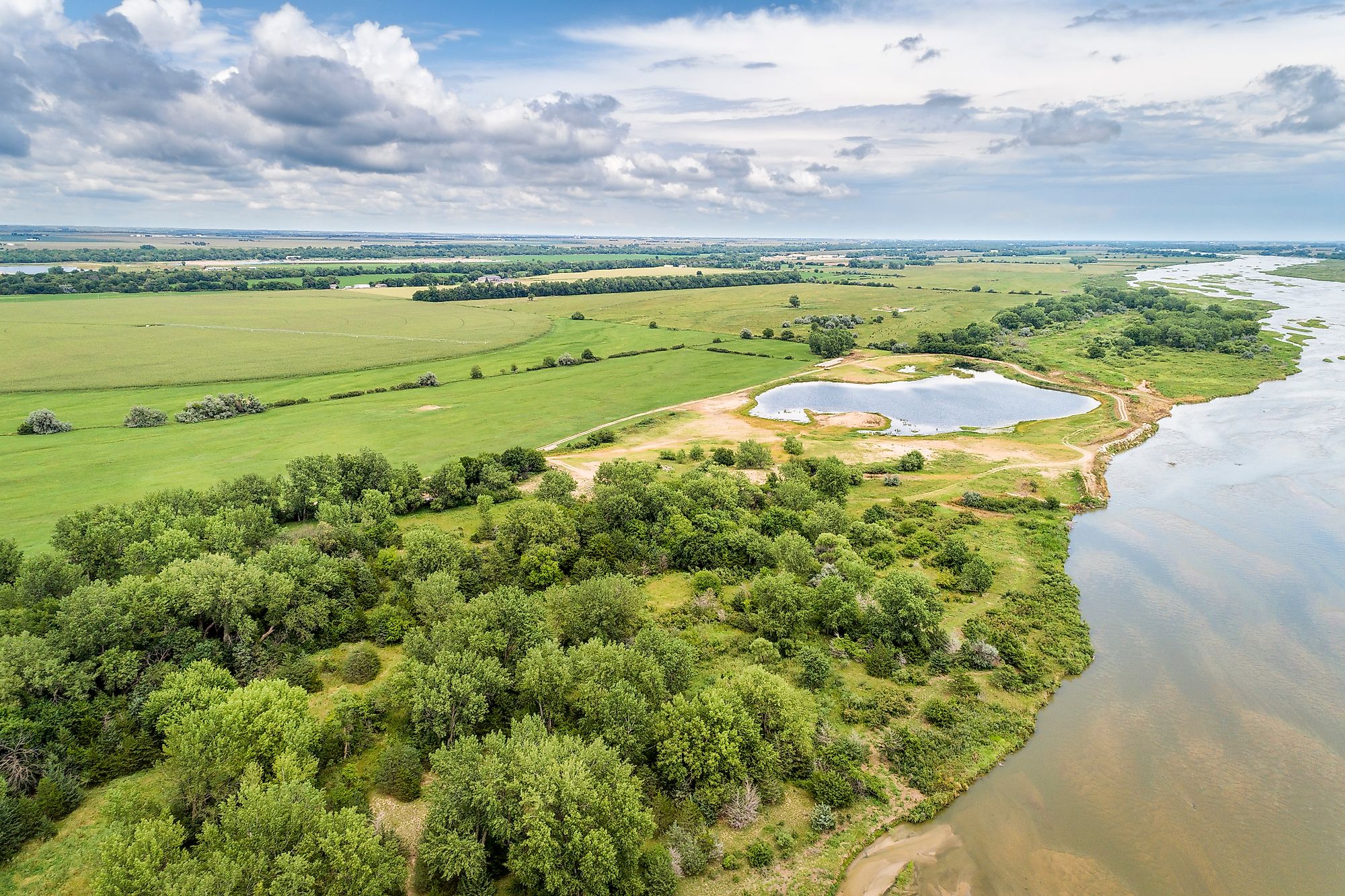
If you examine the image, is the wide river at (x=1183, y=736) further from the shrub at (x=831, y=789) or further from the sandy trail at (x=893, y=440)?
the sandy trail at (x=893, y=440)

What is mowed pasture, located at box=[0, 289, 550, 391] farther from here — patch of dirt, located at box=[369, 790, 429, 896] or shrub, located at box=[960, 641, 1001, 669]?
shrub, located at box=[960, 641, 1001, 669]

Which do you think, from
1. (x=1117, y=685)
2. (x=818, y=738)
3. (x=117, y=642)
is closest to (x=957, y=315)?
(x=1117, y=685)

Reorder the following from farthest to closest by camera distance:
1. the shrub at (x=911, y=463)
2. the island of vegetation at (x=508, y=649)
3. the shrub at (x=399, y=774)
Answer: the shrub at (x=911, y=463), the shrub at (x=399, y=774), the island of vegetation at (x=508, y=649)

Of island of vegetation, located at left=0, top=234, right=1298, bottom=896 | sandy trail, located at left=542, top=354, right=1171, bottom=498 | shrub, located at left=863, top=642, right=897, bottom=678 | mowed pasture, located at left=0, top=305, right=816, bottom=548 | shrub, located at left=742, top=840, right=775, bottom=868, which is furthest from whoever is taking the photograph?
sandy trail, located at left=542, top=354, right=1171, bottom=498

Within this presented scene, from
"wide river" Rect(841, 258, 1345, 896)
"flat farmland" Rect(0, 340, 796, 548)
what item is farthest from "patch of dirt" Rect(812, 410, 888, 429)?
"wide river" Rect(841, 258, 1345, 896)

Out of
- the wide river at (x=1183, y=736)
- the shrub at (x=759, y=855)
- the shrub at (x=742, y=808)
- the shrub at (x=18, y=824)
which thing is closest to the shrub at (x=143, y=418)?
the shrub at (x=18, y=824)
